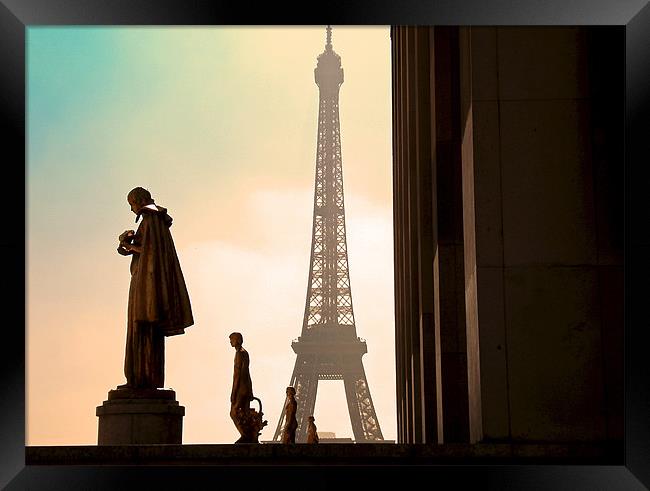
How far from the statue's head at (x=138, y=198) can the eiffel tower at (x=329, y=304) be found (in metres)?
45.4

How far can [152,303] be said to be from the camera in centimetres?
1573

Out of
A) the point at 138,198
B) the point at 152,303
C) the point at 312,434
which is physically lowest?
the point at 312,434

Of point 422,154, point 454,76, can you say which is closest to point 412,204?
point 422,154

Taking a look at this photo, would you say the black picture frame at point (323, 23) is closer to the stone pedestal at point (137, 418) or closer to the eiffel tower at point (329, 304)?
the stone pedestal at point (137, 418)

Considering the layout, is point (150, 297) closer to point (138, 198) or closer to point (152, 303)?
point (152, 303)

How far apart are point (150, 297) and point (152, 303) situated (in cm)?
8

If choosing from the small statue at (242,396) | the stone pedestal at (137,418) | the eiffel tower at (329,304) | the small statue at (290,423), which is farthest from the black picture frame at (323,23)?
the eiffel tower at (329,304)

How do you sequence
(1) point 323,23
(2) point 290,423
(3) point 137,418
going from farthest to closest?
(2) point 290,423
(3) point 137,418
(1) point 323,23

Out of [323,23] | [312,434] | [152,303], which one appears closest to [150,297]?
[152,303]

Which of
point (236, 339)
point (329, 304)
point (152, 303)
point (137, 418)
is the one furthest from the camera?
point (329, 304)

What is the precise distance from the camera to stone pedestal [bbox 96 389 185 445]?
15.4 m

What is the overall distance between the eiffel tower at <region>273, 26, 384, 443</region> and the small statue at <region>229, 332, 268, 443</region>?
4100 centimetres

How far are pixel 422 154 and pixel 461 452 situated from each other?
13793 mm

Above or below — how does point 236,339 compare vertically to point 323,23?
below
